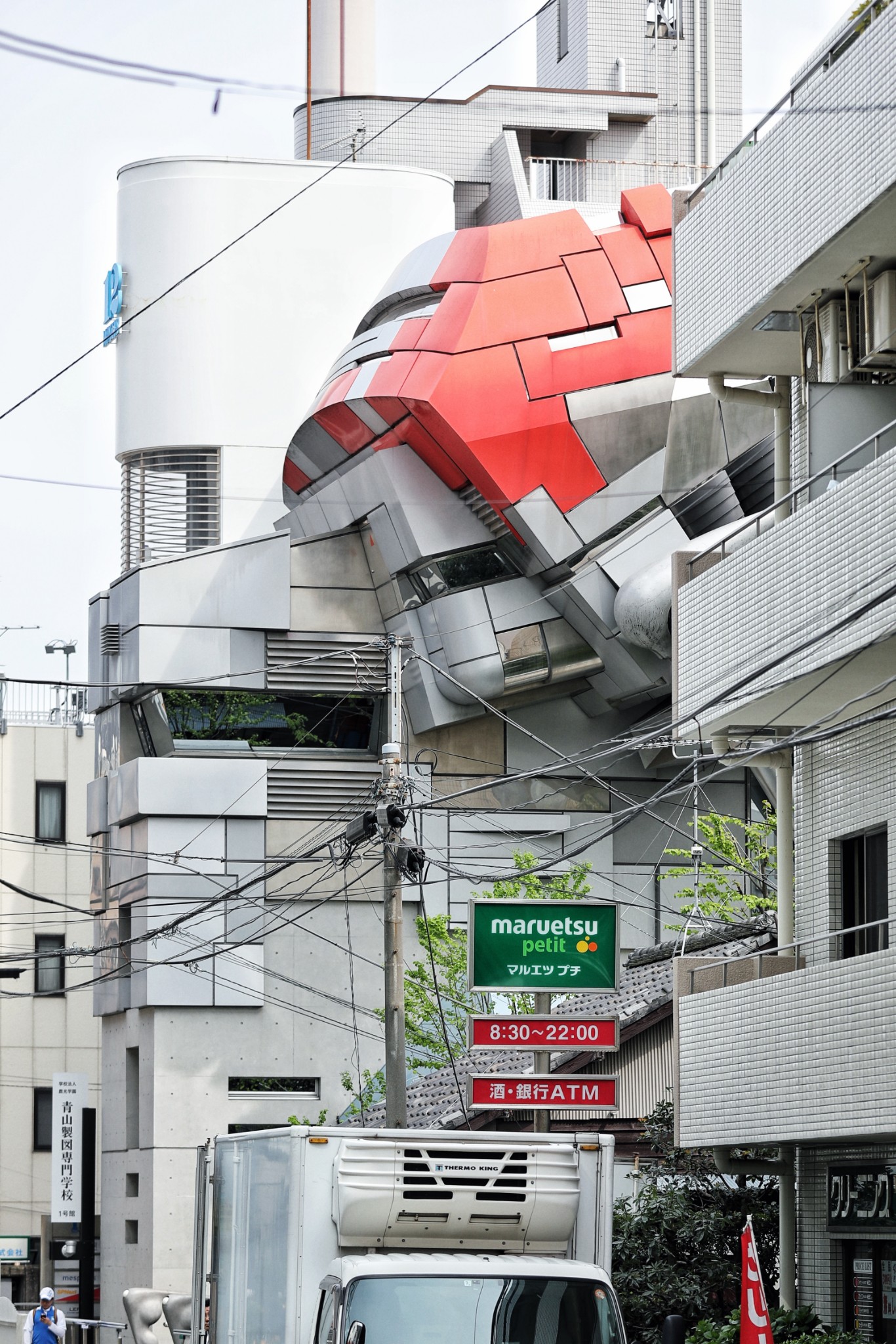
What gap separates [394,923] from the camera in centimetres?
2331

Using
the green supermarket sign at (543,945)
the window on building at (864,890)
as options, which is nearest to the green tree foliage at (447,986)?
the green supermarket sign at (543,945)

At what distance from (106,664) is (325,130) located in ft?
71.5

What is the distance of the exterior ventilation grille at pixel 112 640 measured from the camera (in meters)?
43.6

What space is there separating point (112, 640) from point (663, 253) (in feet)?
48.8

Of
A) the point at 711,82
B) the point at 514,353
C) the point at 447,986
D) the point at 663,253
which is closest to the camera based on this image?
the point at 447,986

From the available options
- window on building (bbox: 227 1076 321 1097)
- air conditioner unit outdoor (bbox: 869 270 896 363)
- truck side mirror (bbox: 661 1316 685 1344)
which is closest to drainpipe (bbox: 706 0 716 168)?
window on building (bbox: 227 1076 321 1097)

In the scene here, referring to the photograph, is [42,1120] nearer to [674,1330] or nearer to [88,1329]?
[88,1329]

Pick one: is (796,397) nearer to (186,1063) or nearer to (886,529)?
(886,529)

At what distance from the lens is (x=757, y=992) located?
57.7ft

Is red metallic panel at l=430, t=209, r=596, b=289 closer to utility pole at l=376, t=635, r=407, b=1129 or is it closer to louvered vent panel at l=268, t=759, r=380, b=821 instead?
louvered vent panel at l=268, t=759, r=380, b=821

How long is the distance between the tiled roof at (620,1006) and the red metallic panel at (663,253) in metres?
14.8

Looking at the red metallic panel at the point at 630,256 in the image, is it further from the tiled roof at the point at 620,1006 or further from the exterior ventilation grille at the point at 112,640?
the tiled roof at the point at 620,1006

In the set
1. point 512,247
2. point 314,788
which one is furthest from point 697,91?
point 314,788

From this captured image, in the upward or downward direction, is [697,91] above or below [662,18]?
below
